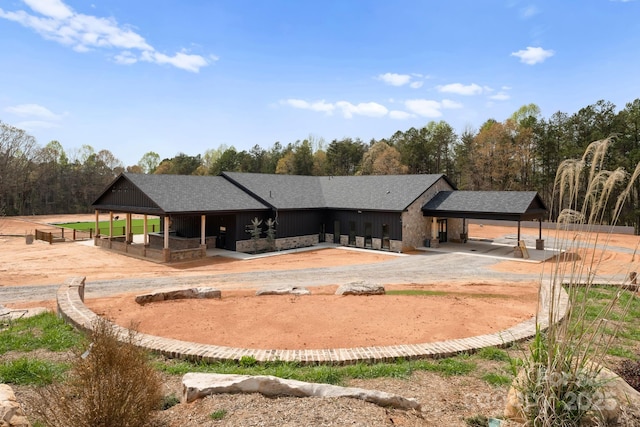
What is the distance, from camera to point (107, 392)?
3.77m

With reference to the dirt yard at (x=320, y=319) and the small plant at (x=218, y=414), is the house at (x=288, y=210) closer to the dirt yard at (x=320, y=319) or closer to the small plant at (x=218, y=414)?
the dirt yard at (x=320, y=319)

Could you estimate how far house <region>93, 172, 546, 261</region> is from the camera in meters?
24.1

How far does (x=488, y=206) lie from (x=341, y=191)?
37.1 feet

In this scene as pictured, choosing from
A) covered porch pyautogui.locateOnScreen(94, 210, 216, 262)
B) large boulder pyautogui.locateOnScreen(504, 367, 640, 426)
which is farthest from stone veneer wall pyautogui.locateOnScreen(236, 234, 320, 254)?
large boulder pyautogui.locateOnScreen(504, 367, 640, 426)

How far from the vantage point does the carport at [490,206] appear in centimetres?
2430

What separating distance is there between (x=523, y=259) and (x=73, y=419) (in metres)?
24.0

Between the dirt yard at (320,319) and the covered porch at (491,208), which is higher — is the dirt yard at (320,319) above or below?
below

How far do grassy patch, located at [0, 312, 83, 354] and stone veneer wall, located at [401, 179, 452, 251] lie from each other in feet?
68.1

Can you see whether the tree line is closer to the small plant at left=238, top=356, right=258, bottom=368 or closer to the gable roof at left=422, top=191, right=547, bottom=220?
the gable roof at left=422, top=191, right=547, bottom=220

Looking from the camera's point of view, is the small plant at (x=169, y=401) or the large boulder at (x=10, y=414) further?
the small plant at (x=169, y=401)

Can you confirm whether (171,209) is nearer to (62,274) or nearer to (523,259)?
(62,274)

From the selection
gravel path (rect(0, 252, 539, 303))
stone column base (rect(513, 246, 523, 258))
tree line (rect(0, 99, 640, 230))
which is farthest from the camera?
tree line (rect(0, 99, 640, 230))

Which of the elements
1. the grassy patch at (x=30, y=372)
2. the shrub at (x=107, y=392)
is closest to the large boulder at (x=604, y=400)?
the shrub at (x=107, y=392)

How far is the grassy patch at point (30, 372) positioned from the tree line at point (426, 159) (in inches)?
1610
